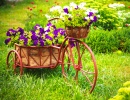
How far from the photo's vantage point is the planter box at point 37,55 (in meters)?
5.44

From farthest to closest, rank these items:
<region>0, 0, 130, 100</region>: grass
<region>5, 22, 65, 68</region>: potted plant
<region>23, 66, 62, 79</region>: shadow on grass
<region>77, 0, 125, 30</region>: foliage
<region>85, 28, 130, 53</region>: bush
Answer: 1. <region>77, 0, 125, 30</region>: foliage
2. <region>85, 28, 130, 53</region>: bush
3. <region>23, 66, 62, 79</region>: shadow on grass
4. <region>5, 22, 65, 68</region>: potted plant
5. <region>0, 0, 130, 100</region>: grass

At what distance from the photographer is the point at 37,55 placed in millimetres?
5453

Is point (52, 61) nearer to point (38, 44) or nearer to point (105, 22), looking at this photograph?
point (38, 44)

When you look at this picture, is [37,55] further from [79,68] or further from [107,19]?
[107,19]

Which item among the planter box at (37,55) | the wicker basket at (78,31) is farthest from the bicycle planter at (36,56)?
the wicker basket at (78,31)

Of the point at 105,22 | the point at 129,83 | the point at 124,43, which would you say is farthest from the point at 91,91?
the point at 105,22

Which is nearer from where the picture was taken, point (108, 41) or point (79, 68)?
point (79, 68)

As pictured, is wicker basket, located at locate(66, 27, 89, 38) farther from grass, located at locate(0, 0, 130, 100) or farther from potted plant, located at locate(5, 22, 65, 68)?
grass, located at locate(0, 0, 130, 100)

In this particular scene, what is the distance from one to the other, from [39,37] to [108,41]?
2.50 m

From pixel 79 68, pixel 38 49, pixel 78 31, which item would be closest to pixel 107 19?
pixel 38 49

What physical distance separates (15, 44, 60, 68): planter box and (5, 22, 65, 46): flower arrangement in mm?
89

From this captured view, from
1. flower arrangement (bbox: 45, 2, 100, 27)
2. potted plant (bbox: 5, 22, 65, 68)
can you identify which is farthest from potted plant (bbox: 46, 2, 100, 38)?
potted plant (bbox: 5, 22, 65, 68)

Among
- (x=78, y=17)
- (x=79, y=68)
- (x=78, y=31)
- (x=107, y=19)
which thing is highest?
(x=78, y=17)

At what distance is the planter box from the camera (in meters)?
5.44
